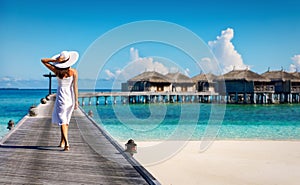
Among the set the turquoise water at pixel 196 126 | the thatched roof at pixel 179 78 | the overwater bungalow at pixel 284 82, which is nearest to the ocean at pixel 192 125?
the turquoise water at pixel 196 126

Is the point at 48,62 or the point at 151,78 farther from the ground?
the point at 151,78

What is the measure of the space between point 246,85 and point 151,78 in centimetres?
1177

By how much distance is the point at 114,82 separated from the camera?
411 inches

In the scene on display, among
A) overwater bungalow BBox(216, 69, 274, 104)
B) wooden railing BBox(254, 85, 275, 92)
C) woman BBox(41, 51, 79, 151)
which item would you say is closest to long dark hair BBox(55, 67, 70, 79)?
woman BBox(41, 51, 79, 151)

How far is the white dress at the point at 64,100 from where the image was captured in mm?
5789

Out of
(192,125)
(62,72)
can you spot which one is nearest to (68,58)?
(62,72)

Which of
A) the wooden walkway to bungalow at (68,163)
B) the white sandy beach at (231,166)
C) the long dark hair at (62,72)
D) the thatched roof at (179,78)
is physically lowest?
the white sandy beach at (231,166)

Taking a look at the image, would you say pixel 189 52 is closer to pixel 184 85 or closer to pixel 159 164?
pixel 159 164

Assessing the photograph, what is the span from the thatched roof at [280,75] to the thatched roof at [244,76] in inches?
92.0

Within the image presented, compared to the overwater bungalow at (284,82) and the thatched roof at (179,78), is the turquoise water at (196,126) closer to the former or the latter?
the thatched roof at (179,78)

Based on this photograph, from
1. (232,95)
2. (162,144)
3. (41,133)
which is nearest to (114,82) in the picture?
(41,133)

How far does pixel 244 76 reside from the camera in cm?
4503

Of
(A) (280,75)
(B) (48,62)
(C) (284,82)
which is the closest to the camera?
(B) (48,62)

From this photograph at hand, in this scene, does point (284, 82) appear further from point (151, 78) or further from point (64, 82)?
point (64, 82)
